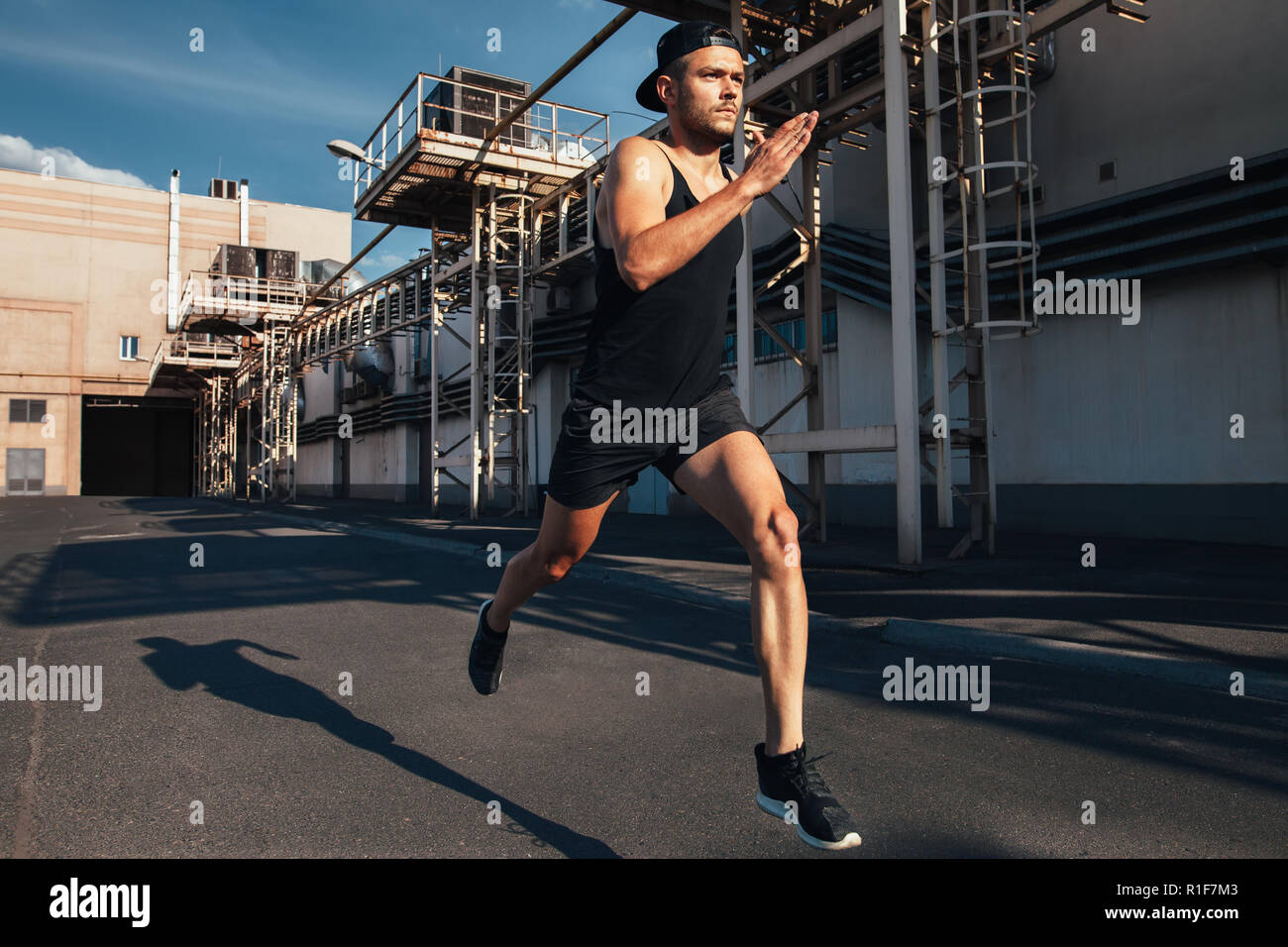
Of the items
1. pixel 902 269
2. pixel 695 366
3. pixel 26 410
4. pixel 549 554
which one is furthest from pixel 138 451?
pixel 695 366

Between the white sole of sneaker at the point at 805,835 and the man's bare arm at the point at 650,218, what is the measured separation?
1412 mm

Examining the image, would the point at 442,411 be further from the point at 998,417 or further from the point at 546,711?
the point at 546,711

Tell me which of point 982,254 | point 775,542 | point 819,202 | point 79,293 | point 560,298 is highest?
point 79,293

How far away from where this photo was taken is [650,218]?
92.7 inches

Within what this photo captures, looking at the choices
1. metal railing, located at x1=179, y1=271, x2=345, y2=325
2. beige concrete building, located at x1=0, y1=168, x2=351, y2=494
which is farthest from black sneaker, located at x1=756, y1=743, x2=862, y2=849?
beige concrete building, located at x1=0, y1=168, x2=351, y2=494

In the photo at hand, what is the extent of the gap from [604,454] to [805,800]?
1.14 metres

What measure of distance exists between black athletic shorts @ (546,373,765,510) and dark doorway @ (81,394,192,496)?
55.7 m

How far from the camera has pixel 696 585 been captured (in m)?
6.84

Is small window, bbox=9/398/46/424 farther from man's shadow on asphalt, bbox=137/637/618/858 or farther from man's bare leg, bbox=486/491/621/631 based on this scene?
man's bare leg, bbox=486/491/621/631

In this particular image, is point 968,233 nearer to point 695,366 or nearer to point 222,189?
point 695,366

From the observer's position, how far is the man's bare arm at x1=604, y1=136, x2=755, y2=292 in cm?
225
